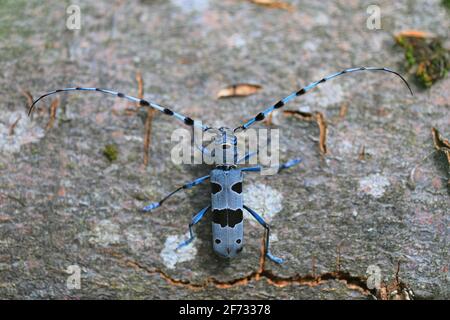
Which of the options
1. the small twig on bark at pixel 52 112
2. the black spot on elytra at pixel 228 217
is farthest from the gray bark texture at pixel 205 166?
the black spot on elytra at pixel 228 217

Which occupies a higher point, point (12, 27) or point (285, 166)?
point (12, 27)

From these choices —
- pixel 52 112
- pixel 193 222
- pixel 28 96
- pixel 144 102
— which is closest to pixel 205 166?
pixel 193 222

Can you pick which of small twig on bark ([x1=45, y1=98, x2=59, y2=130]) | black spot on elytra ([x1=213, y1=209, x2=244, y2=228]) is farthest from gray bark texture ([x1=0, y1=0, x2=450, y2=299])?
black spot on elytra ([x1=213, y1=209, x2=244, y2=228])

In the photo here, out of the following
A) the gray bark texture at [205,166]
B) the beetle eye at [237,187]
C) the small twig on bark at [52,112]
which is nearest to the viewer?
the gray bark texture at [205,166]

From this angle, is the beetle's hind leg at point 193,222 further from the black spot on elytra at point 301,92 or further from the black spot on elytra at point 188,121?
the black spot on elytra at point 301,92

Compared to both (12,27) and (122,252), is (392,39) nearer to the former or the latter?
(122,252)

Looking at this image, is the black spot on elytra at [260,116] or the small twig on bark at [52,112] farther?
the small twig on bark at [52,112]

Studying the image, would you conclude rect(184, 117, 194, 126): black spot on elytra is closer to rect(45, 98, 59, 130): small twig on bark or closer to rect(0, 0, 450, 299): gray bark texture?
rect(0, 0, 450, 299): gray bark texture
